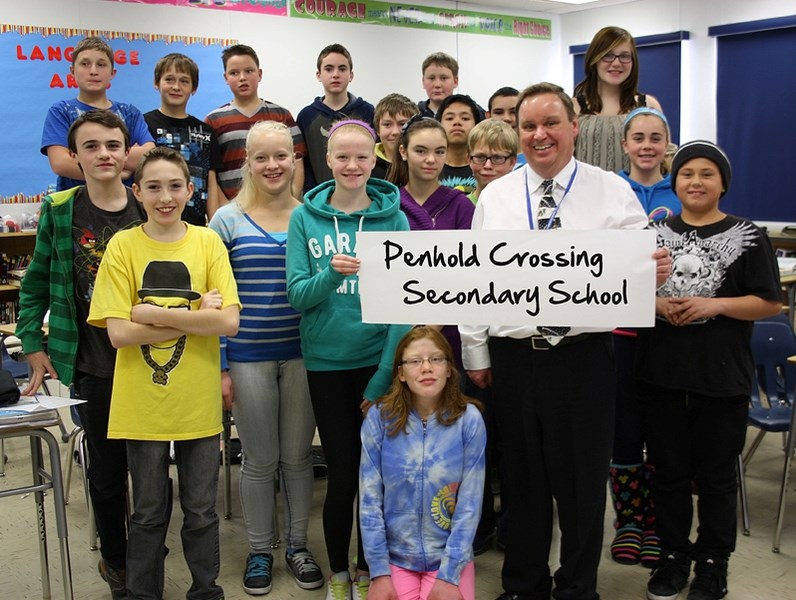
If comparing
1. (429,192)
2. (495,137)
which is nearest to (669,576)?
(429,192)

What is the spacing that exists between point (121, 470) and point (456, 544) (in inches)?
42.2

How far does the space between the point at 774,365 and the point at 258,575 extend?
7.79 feet

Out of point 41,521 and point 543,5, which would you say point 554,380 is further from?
point 543,5

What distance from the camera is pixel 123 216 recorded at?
8.34 ft

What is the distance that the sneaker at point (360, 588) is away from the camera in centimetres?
261

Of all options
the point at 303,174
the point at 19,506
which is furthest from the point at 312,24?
the point at 19,506

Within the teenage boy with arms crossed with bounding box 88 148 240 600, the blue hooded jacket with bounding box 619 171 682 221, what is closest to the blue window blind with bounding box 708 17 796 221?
the blue hooded jacket with bounding box 619 171 682 221

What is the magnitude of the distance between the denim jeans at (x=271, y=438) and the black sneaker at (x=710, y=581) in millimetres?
1315

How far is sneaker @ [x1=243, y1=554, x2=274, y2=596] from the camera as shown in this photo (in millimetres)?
2770

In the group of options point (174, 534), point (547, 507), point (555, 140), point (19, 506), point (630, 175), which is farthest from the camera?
point (19, 506)

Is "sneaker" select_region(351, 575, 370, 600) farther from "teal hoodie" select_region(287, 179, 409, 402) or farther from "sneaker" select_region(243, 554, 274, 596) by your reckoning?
"teal hoodie" select_region(287, 179, 409, 402)

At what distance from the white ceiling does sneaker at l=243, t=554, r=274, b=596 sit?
7.73 m

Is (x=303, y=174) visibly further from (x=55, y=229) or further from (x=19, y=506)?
(x=19, y=506)

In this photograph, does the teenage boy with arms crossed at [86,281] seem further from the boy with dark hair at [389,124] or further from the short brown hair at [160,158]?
the boy with dark hair at [389,124]
